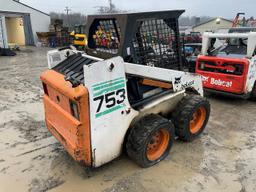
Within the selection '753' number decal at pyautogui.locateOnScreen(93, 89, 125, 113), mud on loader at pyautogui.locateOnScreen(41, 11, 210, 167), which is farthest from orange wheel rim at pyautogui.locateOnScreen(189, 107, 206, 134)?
'753' number decal at pyautogui.locateOnScreen(93, 89, 125, 113)

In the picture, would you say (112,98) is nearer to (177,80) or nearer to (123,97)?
(123,97)

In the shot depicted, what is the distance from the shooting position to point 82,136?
290cm

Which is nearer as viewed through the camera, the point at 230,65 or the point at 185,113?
the point at 185,113

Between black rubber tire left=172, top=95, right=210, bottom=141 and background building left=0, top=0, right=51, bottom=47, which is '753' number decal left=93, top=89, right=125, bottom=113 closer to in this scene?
black rubber tire left=172, top=95, right=210, bottom=141

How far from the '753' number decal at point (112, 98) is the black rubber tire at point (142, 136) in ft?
1.55

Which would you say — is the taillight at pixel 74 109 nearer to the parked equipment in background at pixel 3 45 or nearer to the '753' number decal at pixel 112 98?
the '753' number decal at pixel 112 98

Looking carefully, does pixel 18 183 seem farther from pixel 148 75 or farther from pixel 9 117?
pixel 9 117

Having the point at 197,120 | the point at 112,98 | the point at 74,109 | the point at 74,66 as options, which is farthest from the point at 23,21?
the point at 112,98

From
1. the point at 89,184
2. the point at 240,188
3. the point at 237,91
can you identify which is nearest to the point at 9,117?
the point at 89,184

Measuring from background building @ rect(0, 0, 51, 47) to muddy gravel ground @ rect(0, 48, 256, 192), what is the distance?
60.8 ft

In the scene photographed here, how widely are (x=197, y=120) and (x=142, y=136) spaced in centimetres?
146

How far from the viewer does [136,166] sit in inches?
140

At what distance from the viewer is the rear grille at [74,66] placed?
3271 millimetres

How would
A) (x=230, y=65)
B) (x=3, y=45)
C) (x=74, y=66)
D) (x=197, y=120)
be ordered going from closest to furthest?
1. (x=74, y=66)
2. (x=197, y=120)
3. (x=230, y=65)
4. (x=3, y=45)
